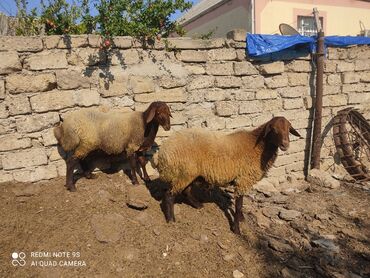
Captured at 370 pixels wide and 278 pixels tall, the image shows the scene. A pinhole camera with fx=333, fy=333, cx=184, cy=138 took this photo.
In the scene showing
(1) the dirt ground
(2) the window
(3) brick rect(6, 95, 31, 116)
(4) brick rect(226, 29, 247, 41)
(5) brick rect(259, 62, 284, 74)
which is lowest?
(1) the dirt ground

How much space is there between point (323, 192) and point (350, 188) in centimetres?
66

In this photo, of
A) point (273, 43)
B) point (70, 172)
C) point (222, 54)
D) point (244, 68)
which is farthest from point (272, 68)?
point (70, 172)

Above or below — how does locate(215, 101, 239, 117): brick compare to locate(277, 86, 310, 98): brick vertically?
below

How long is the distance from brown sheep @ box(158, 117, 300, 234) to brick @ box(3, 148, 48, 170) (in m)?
1.77

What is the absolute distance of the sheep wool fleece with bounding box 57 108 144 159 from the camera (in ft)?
14.9

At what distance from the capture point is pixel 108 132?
4.66m

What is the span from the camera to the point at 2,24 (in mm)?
4914

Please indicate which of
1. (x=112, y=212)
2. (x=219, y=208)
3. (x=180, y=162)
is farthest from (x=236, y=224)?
(x=112, y=212)

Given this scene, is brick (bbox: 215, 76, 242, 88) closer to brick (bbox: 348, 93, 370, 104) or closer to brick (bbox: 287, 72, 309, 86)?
brick (bbox: 287, 72, 309, 86)

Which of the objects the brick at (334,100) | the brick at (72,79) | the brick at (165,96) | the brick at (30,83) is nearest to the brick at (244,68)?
the brick at (165,96)

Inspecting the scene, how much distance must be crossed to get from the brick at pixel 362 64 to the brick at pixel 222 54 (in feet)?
10.8

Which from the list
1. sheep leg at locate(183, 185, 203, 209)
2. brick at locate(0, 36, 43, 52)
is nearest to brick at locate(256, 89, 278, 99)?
sheep leg at locate(183, 185, 203, 209)

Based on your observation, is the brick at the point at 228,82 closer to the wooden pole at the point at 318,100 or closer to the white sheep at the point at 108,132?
the white sheep at the point at 108,132

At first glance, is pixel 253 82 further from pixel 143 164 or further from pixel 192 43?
pixel 143 164
